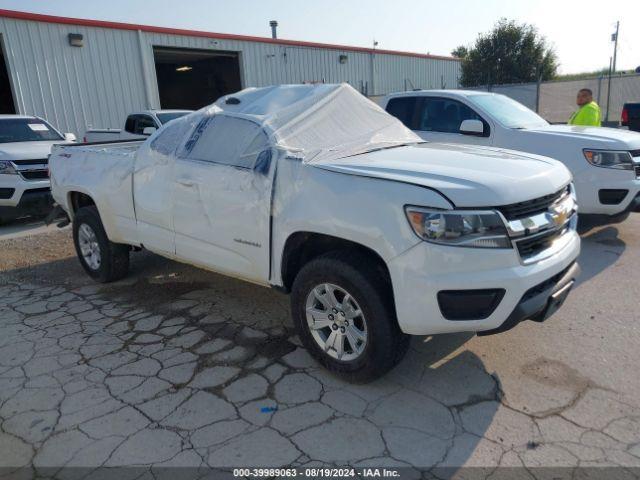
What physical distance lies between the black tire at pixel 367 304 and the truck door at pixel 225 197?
54cm

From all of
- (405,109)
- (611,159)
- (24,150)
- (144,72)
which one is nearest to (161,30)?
(144,72)

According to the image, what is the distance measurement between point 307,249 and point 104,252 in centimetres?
274

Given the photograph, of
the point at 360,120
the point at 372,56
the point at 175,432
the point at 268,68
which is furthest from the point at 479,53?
the point at 175,432

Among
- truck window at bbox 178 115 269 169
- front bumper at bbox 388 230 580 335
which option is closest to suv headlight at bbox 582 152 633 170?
front bumper at bbox 388 230 580 335

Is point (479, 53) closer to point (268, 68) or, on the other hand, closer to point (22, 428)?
point (268, 68)

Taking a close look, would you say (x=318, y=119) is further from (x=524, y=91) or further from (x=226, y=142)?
(x=524, y=91)

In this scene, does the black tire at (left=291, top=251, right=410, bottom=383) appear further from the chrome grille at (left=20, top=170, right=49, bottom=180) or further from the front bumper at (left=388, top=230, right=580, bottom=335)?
the chrome grille at (left=20, top=170, right=49, bottom=180)

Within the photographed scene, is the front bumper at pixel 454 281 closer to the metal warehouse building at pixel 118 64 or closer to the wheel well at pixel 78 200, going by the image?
the wheel well at pixel 78 200

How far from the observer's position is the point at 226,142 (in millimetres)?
4023

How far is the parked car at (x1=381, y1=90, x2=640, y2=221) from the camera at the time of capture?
576 cm

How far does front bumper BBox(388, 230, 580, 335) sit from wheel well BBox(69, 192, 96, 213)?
4.21 metres

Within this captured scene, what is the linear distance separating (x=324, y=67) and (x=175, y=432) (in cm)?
2125

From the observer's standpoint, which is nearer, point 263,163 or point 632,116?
point 263,163

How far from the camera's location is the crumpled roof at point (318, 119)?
12.3 ft
